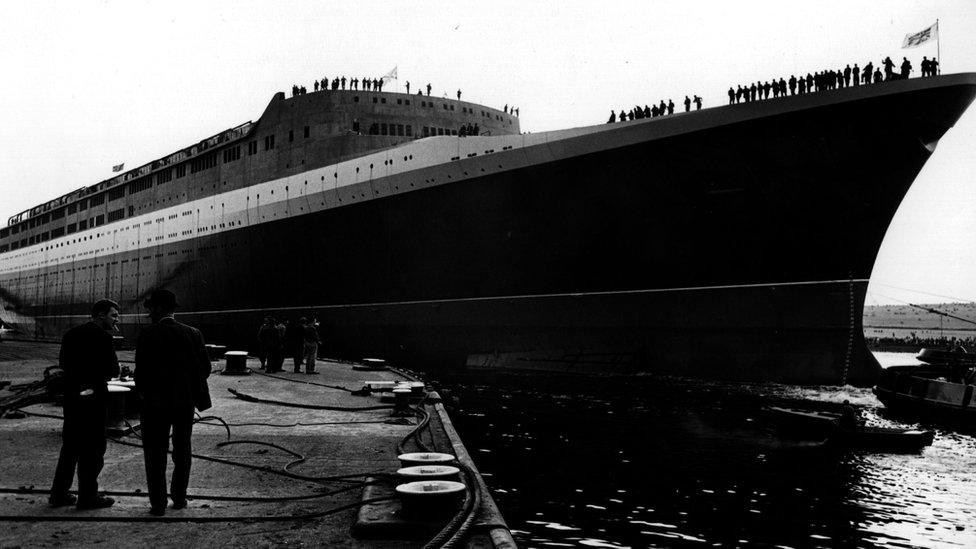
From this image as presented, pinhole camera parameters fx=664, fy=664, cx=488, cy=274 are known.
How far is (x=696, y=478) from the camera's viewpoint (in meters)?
9.02

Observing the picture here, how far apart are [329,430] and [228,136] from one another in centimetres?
2455

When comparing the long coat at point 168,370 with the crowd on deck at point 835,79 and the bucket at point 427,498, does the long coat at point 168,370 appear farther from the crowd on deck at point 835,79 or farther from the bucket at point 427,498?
the crowd on deck at point 835,79

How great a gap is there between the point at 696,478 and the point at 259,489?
617 cm

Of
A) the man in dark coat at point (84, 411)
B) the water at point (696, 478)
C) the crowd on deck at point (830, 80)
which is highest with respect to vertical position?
the crowd on deck at point (830, 80)

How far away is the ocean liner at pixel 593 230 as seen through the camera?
15594mm

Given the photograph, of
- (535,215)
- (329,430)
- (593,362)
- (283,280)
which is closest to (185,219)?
(283,280)

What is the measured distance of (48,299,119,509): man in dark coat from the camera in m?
4.38

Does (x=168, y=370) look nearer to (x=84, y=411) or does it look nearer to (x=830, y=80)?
(x=84, y=411)

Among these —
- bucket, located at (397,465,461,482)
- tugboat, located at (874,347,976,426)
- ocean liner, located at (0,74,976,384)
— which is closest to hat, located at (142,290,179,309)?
bucket, located at (397,465,461,482)

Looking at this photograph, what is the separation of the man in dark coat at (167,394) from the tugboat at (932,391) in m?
15.9

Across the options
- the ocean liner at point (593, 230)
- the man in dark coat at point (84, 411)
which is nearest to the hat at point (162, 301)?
the man in dark coat at point (84, 411)

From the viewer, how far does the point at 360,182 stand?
71.4 feet

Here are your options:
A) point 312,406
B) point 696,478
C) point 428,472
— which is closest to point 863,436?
point 696,478

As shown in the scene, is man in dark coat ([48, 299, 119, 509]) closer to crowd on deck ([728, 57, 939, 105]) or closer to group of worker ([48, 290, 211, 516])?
group of worker ([48, 290, 211, 516])
